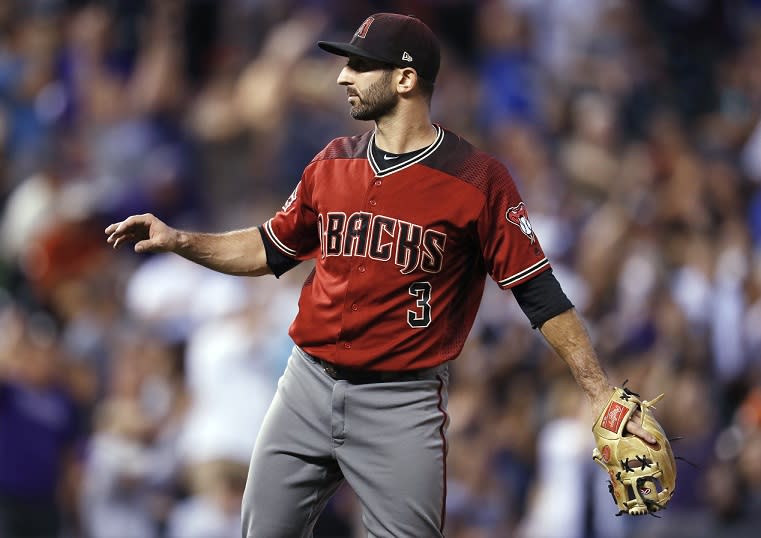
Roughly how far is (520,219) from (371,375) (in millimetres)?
738

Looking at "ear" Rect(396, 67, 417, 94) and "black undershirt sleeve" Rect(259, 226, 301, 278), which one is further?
"black undershirt sleeve" Rect(259, 226, 301, 278)

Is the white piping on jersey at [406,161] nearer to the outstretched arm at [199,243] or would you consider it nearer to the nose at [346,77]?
the nose at [346,77]

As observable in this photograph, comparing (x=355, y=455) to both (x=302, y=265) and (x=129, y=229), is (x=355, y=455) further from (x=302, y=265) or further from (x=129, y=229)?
(x=302, y=265)

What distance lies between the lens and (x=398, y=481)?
4293 millimetres

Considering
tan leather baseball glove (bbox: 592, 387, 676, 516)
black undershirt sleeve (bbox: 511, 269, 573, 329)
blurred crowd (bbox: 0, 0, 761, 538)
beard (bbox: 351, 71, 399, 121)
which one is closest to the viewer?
tan leather baseball glove (bbox: 592, 387, 676, 516)

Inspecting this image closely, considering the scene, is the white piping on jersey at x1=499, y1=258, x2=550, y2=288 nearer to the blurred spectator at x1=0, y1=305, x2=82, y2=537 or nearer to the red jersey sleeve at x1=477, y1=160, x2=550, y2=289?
the red jersey sleeve at x1=477, y1=160, x2=550, y2=289

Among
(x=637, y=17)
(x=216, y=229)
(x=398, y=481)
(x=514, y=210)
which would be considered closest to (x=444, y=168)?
(x=514, y=210)

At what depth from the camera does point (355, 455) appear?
438 cm

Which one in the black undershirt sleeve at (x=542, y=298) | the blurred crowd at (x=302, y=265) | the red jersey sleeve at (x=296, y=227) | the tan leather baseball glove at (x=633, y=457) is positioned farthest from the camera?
the blurred crowd at (x=302, y=265)

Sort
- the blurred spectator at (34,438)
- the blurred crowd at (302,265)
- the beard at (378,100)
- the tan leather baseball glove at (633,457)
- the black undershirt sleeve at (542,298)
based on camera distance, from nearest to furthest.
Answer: the tan leather baseball glove at (633,457)
the black undershirt sleeve at (542,298)
the beard at (378,100)
the blurred spectator at (34,438)
the blurred crowd at (302,265)

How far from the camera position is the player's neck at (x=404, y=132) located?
174 inches

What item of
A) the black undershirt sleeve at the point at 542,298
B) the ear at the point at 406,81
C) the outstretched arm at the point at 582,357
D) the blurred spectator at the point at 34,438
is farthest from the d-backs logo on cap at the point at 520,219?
the blurred spectator at the point at 34,438

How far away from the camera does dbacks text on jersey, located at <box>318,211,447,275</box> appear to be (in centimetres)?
430

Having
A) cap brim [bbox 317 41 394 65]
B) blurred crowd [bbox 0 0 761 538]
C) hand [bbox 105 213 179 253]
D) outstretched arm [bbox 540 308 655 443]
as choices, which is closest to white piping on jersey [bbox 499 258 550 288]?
outstretched arm [bbox 540 308 655 443]
